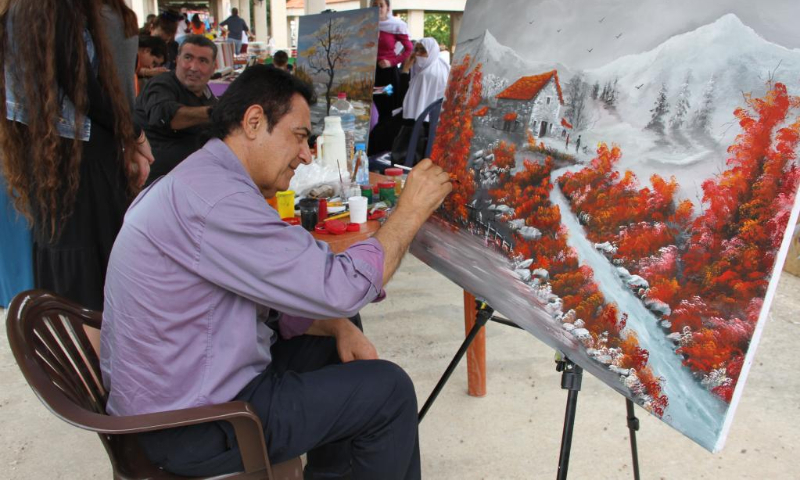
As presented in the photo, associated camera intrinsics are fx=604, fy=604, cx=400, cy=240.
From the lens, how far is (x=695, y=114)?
3.22 ft

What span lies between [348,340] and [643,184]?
2.77ft

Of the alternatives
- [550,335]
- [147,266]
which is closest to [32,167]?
[147,266]

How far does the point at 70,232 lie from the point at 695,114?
173cm

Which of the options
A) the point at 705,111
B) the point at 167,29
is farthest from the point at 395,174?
the point at 167,29

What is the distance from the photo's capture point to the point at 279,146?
4.44ft

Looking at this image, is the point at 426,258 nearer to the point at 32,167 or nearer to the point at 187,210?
the point at 187,210

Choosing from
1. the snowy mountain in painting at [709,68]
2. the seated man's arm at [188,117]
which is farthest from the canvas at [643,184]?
the seated man's arm at [188,117]

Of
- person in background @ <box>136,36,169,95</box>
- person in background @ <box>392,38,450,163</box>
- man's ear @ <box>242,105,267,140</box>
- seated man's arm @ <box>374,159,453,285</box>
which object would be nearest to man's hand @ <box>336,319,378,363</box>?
seated man's arm @ <box>374,159,453,285</box>

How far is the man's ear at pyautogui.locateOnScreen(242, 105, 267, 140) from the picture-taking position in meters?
1.31

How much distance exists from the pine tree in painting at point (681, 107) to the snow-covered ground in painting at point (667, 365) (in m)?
0.27

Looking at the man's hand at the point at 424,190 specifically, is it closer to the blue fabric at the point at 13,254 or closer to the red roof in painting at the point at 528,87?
the red roof in painting at the point at 528,87

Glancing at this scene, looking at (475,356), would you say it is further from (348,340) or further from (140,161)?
(140,161)

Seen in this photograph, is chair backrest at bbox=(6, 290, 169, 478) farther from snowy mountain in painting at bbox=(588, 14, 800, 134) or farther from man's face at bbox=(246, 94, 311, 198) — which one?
snowy mountain in painting at bbox=(588, 14, 800, 134)

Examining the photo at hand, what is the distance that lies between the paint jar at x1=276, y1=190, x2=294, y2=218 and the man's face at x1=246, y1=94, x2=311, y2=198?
71 centimetres
